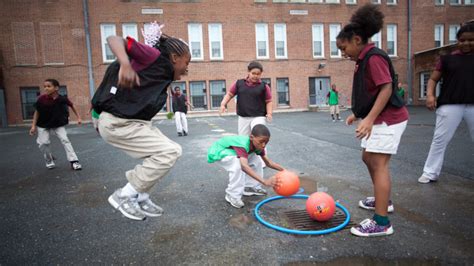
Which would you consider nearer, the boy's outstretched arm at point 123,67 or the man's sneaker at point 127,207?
the boy's outstretched arm at point 123,67

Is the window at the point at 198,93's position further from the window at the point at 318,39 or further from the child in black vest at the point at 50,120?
the child in black vest at the point at 50,120

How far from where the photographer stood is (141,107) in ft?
8.78

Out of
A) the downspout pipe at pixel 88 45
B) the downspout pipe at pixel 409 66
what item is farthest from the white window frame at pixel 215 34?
the downspout pipe at pixel 409 66

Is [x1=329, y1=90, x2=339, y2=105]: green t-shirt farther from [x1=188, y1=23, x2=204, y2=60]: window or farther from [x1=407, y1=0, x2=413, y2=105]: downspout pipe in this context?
[x1=407, y1=0, x2=413, y2=105]: downspout pipe

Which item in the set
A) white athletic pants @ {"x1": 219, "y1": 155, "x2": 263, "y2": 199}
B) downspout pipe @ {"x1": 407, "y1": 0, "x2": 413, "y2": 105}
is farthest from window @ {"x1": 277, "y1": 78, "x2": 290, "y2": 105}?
white athletic pants @ {"x1": 219, "y1": 155, "x2": 263, "y2": 199}

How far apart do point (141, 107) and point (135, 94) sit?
128mm

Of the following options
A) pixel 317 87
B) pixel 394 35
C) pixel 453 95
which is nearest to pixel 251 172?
pixel 453 95

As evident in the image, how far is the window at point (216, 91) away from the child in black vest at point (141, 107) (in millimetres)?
21529

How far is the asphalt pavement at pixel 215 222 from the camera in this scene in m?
2.39

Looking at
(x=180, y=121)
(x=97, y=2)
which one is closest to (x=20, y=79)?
(x=97, y=2)

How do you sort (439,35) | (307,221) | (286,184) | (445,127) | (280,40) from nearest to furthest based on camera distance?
1. (307,221)
2. (286,184)
3. (445,127)
4. (280,40)
5. (439,35)

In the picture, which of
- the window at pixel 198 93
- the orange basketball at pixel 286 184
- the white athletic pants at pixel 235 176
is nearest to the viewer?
the orange basketball at pixel 286 184

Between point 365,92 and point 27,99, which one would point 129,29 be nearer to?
point 27,99

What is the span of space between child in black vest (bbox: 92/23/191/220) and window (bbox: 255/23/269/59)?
22398 mm
